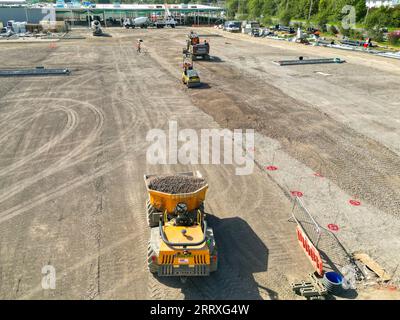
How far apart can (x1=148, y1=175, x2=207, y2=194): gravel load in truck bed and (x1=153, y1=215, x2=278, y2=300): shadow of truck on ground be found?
186 cm

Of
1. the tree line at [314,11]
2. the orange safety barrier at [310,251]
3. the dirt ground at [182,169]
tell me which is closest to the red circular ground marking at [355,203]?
the dirt ground at [182,169]

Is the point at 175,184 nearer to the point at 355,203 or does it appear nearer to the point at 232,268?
the point at 232,268

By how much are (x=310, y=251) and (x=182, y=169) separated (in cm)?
714

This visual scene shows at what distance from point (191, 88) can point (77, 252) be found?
2034 cm

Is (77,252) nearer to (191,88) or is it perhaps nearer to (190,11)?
(191,88)

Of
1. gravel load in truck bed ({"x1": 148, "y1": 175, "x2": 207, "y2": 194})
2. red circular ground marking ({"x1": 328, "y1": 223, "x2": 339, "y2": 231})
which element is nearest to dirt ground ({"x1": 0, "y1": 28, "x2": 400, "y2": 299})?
red circular ground marking ({"x1": 328, "y1": 223, "x2": 339, "y2": 231})

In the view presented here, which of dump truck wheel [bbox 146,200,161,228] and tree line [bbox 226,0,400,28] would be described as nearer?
dump truck wheel [bbox 146,200,161,228]

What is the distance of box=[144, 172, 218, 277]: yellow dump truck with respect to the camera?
8484mm

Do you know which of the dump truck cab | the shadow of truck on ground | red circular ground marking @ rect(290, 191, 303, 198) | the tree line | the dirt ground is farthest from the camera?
the tree line

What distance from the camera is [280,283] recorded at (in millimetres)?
9125

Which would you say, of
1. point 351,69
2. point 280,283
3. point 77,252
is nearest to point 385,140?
point 280,283

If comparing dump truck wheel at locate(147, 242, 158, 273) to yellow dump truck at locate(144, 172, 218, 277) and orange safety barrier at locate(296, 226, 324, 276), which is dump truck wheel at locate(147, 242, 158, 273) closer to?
yellow dump truck at locate(144, 172, 218, 277)

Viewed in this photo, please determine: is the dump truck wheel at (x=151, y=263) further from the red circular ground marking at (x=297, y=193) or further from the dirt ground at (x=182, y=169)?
the red circular ground marking at (x=297, y=193)

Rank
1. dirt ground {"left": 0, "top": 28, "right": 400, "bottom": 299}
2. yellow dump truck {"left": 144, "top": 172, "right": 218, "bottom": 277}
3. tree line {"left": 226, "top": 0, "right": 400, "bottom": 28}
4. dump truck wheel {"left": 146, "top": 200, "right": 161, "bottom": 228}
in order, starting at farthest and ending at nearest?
tree line {"left": 226, "top": 0, "right": 400, "bottom": 28} < dump truck wheel {"left": 146, "top": 200, "right": 161, "bottom": 228} < dirt ground {"left": 0, "top": 28, "right": 400, "bottom": 299} < yellow dump truck {"left": 144, "top": 172, "right": 218, "bottom": 277}
